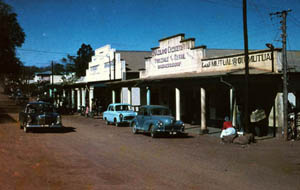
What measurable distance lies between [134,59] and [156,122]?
25959 millimetres

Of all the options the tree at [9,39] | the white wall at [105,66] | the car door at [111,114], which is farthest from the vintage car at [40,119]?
the tree at [9,39]

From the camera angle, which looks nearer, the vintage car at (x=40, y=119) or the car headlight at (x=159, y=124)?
the car headlight at (x=159, y=124)

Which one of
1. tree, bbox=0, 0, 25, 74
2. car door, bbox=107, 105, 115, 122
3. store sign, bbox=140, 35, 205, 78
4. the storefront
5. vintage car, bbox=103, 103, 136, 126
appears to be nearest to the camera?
the storefront

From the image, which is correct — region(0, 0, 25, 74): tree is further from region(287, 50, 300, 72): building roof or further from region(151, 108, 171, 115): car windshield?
region(287, 50, 300, 72): building roof

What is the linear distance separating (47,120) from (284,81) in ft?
41.3

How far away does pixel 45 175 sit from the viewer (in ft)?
30.1

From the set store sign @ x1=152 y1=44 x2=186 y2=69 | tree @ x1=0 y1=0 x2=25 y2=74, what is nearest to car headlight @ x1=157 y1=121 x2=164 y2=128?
store sign @ x1=152 y1=44 x2=186 y2=69

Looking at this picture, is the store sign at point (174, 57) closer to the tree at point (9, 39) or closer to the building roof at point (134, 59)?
the building roof at point (134, 59)

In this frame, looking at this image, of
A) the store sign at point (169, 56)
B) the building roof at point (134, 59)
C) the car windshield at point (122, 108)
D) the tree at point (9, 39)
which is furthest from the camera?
the tree at point (9, 39)

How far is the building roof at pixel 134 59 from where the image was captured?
1635 inches

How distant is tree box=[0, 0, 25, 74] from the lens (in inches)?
1746

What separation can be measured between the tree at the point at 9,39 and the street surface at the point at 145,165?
3132 centimetres

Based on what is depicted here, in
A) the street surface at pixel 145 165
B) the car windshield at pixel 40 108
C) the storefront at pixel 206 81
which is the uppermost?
the storefront at pixel 206 81

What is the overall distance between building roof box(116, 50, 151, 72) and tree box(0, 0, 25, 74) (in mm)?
14276
